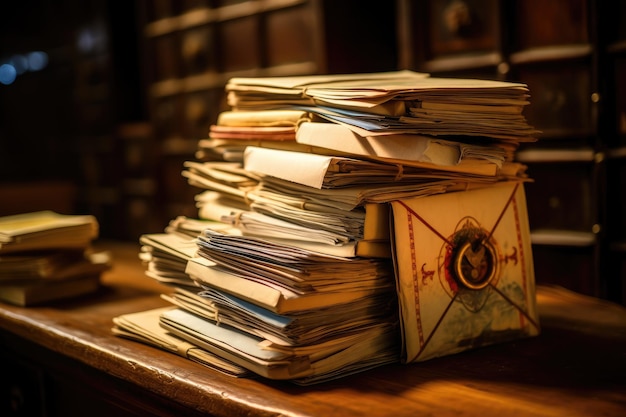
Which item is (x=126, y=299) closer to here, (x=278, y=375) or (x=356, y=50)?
(x=278, y=375)

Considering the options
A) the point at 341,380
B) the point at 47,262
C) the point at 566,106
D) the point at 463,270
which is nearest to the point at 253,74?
the point at 566,106

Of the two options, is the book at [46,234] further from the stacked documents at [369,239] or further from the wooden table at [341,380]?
the stacked documents at [369,239]

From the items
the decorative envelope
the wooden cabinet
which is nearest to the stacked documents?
the decorative envelope

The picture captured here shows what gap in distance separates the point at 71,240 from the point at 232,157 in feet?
1.82

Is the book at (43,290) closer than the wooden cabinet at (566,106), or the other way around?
the book at (43,290)

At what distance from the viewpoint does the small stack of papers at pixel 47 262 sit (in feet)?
5.37

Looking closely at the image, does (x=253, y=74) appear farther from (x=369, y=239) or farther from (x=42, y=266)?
(x=369, y=239)

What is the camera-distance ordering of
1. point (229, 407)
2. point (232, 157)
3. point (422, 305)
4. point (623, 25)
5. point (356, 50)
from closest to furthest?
point (229, 407) → point (422, 305) → point (232, 157) → point (623, 25) → point (356, 50)

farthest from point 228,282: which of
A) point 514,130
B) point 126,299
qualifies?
point 126,299

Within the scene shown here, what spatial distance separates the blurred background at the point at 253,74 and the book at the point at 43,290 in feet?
3.49

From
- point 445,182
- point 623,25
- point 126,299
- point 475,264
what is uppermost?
point 623,25

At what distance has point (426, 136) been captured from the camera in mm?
1058

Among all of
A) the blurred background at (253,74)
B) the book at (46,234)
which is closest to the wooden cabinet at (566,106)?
the blurred background at (253,74)

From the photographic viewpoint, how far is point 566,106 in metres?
1.94
